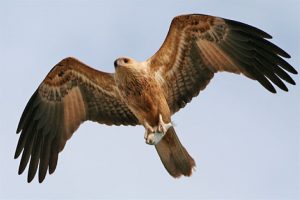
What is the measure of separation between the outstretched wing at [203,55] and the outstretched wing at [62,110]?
1.19 m

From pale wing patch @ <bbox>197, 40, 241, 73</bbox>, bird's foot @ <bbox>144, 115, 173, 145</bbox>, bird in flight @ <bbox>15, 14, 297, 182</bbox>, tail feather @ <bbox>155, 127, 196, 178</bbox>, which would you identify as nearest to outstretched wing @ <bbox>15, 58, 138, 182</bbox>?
bird in flight @ <bbox>15, 14, 297, 182</bbox>

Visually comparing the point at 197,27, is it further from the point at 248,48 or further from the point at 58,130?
the point at 58,130

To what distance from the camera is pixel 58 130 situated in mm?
19125

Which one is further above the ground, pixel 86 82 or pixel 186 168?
pixel 86 82

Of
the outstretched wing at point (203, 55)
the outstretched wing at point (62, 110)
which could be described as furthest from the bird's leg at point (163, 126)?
the outstretched wing at point (62, 110)

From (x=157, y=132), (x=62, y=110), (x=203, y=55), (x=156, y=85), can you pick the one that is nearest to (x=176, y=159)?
(x=157, y=132)

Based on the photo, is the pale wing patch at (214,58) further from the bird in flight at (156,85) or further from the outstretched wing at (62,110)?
the outstretched wing at (62,110)

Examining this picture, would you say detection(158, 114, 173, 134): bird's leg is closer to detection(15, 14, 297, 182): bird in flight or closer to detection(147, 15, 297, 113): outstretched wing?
detection(15, 14, 297, 182): bird in flight

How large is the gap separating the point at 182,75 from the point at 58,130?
3213 mm

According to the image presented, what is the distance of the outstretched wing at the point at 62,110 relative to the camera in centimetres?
1867

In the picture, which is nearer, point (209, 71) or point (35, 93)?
point (209, 71)

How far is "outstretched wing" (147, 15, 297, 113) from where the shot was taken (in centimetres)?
1772

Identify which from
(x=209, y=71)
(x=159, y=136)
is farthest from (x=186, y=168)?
(x=209, y=71)

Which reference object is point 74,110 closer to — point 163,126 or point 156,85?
point 156,85
